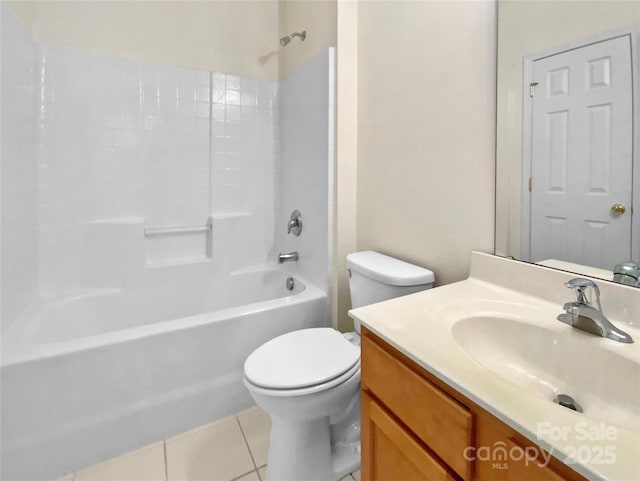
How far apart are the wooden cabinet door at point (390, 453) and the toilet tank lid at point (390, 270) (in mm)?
493

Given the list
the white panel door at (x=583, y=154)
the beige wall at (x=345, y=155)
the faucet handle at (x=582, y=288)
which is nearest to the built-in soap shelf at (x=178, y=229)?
the beige wall at (x=345, y=155)

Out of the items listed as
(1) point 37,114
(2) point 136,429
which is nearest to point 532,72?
(2) point 136,429

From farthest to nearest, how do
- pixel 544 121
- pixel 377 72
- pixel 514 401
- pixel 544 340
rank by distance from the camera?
pixel 377 72, pixel 544 121, pixel 544 340, pixel 514 401

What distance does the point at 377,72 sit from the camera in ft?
5.02

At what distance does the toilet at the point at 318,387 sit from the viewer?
3.53 ft

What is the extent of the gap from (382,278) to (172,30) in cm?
199

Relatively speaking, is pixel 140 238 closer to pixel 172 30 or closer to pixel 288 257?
pixel 288 257

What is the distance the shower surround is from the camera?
49.9 inches

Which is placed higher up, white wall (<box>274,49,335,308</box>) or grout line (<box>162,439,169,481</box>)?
white wall (<box>274,49,335,308</box>)

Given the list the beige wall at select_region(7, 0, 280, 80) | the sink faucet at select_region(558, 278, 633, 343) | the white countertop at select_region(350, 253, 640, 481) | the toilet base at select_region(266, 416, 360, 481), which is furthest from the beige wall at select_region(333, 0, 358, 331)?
the sink faucet at select_region(558, 278, 633, 343)

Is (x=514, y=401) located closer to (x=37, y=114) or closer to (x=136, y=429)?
(x=136, y=429)

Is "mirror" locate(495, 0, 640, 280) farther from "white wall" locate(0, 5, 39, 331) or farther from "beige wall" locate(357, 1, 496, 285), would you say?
"white wall" locate(0, 5, 39, 331)

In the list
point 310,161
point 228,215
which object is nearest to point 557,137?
point 310,161

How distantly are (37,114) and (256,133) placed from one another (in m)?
1.19
